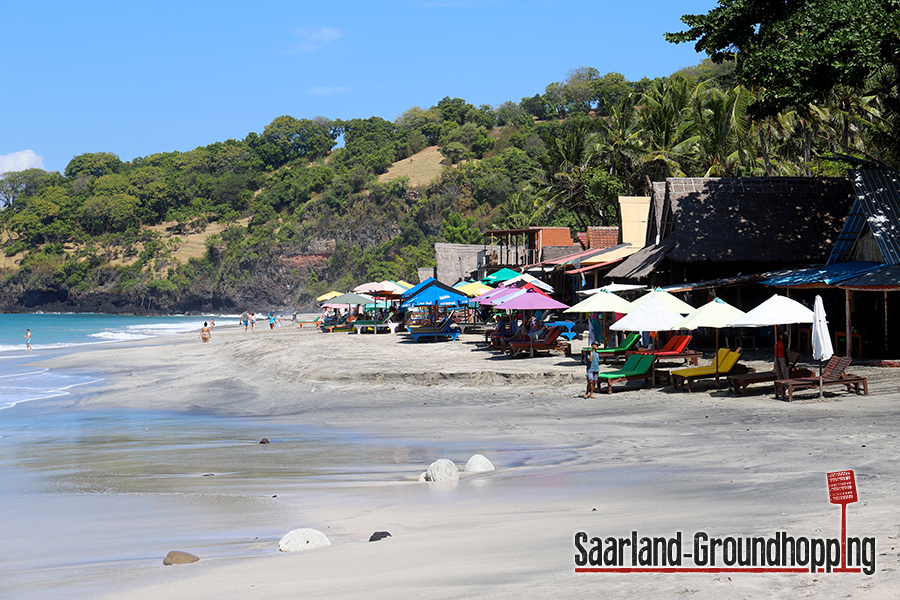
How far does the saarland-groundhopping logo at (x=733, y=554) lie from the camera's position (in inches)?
176

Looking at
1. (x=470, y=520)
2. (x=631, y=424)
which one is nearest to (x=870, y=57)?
(x=631, y=424)

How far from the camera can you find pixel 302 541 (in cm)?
567

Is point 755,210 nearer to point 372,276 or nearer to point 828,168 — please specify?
point 828,168

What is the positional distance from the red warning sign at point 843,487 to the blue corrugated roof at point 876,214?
49.2 ft

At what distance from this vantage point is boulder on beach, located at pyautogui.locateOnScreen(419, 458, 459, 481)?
8141 mm

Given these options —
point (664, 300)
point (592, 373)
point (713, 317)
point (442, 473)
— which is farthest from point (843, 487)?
point (664, 300)

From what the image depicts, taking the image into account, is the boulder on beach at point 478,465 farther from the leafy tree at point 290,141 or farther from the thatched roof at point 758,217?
the leafy tree at point 290,141

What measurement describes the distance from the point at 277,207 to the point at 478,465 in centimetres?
11911

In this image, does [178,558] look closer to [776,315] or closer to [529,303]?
[776,315]

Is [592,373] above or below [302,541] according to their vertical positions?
above

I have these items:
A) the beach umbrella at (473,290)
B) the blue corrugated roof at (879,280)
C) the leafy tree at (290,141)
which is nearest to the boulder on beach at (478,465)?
the blue corrugated roof at (879,280)

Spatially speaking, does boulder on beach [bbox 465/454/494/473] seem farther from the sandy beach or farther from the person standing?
the person standing

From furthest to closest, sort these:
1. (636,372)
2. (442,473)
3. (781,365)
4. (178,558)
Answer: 1. (636,372)
2. (781,365)
3. (442,473)
4. (178,558)

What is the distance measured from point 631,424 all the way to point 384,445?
3.95 meters
